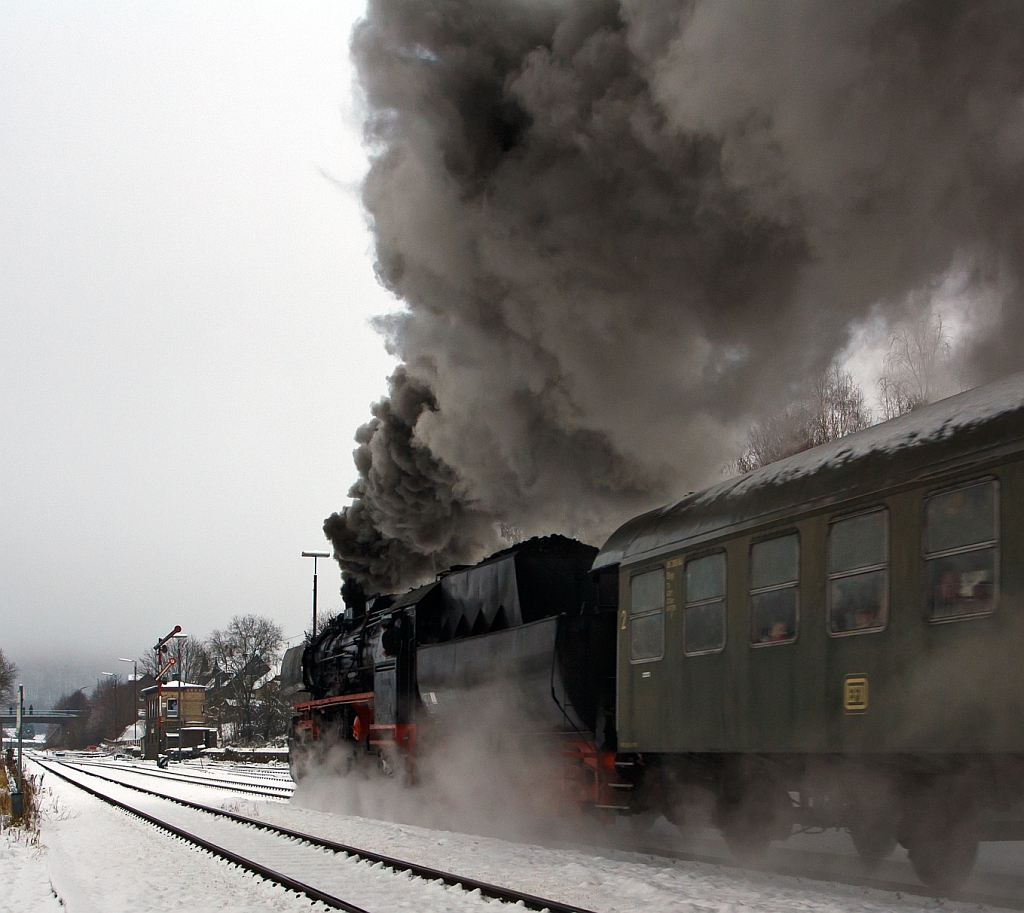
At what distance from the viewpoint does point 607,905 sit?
7.91 meters

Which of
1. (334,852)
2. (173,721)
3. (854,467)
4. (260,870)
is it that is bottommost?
(173,721)

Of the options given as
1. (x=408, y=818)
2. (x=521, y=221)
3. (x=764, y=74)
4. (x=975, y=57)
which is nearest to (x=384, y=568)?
(x=408, y=818)

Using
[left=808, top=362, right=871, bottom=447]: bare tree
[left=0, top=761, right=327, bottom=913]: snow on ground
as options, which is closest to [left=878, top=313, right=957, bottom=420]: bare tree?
[left=808, top=362, right=871, bottom=447]: bare tree

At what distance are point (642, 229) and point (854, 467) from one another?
24.9 feet

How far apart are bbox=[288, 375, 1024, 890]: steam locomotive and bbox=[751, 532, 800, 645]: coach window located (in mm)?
16

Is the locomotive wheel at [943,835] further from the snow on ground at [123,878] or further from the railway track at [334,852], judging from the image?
the snow on ground at [123,878]

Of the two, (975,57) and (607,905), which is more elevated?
(975,57)

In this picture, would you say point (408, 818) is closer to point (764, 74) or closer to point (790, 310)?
point (790, 310)

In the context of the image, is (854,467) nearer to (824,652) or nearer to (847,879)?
(824,652)

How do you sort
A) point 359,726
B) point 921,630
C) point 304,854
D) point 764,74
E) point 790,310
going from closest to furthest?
point 921,630 → point 764,74 → point 304,854 → point 790,310 → point 359,726

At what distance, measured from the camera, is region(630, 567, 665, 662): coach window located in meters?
9.91

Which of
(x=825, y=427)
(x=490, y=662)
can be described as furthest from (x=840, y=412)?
(x=490, y=662)

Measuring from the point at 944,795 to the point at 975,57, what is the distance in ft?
20.7

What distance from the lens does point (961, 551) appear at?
677 cm
